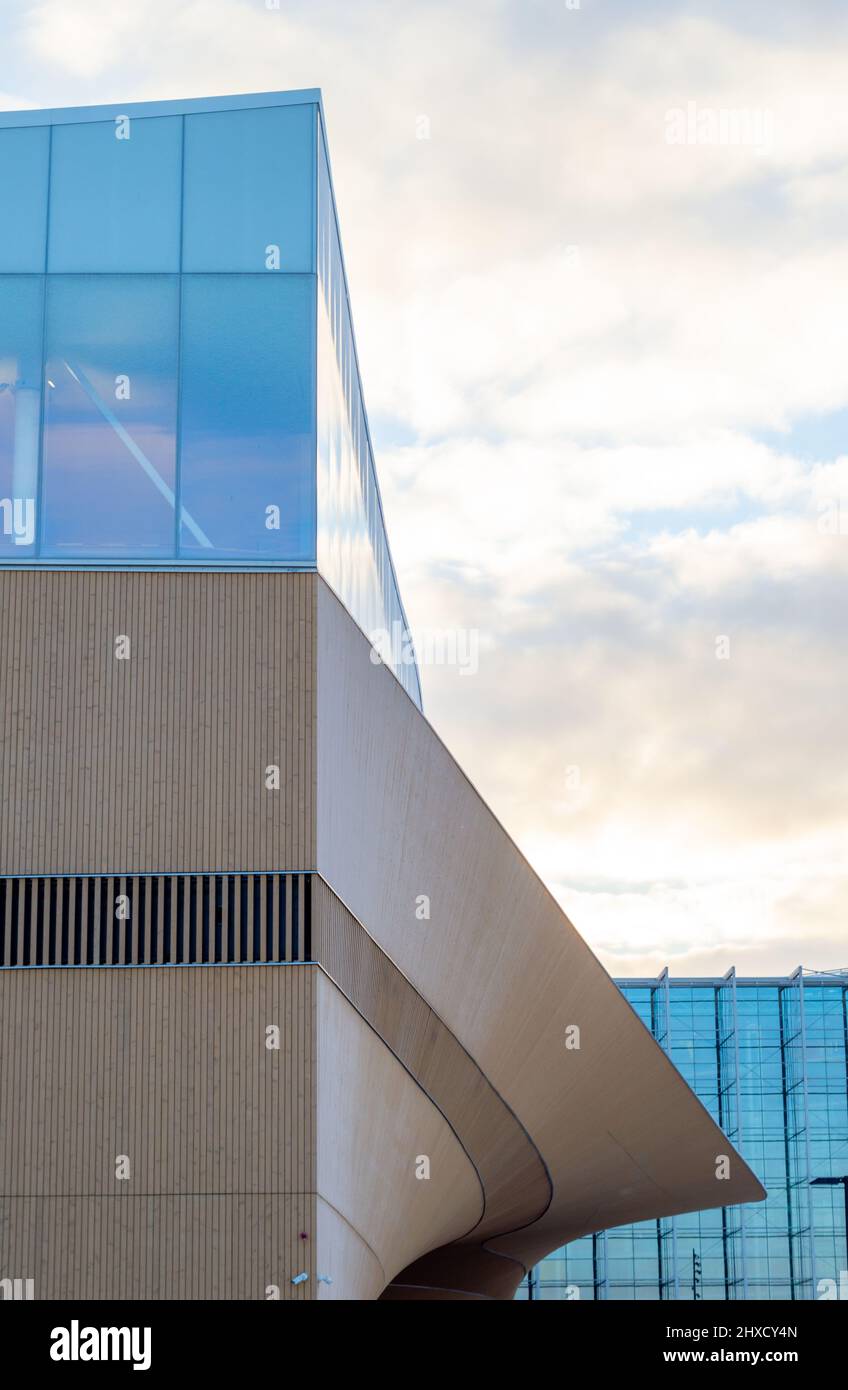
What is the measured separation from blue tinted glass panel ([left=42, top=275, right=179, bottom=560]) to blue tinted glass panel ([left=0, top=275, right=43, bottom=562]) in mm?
141

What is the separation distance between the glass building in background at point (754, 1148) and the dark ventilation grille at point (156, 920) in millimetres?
34979

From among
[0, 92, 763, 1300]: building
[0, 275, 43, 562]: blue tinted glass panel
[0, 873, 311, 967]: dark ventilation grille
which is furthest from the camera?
[0, 275, 43, 562]: blue tinted glass panel

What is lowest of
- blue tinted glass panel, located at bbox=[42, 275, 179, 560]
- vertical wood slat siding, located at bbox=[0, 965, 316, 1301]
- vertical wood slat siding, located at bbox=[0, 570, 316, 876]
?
vertical wood slat siding, located at bbox=[0, 965, 316, 1301]

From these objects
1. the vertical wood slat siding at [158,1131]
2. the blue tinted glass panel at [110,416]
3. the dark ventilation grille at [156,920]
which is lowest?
the vertical wood slat siding at [158,1131]

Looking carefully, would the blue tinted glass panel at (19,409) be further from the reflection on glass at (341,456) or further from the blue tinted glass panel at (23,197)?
the reflection on glass at (341,456)

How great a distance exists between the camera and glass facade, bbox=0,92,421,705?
16.2 metres

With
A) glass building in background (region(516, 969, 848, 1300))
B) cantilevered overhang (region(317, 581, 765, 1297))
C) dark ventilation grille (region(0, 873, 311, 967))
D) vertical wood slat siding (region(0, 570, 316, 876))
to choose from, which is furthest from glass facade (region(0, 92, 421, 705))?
glass building in background (region(516, 969, 848, 1300))

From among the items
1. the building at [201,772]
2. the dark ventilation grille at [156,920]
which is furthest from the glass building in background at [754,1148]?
the dark ventilation grille at [156,920]

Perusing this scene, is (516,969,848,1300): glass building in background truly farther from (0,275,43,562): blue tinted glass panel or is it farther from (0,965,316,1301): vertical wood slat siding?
(0,275,43,562): blue tinted glass panel

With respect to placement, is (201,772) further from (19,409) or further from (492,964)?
(492,964)

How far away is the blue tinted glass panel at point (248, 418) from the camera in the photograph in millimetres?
16219

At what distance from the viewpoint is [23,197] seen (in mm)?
17359

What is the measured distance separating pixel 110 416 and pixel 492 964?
8.48 metres

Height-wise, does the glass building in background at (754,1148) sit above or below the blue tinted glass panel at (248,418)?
below
